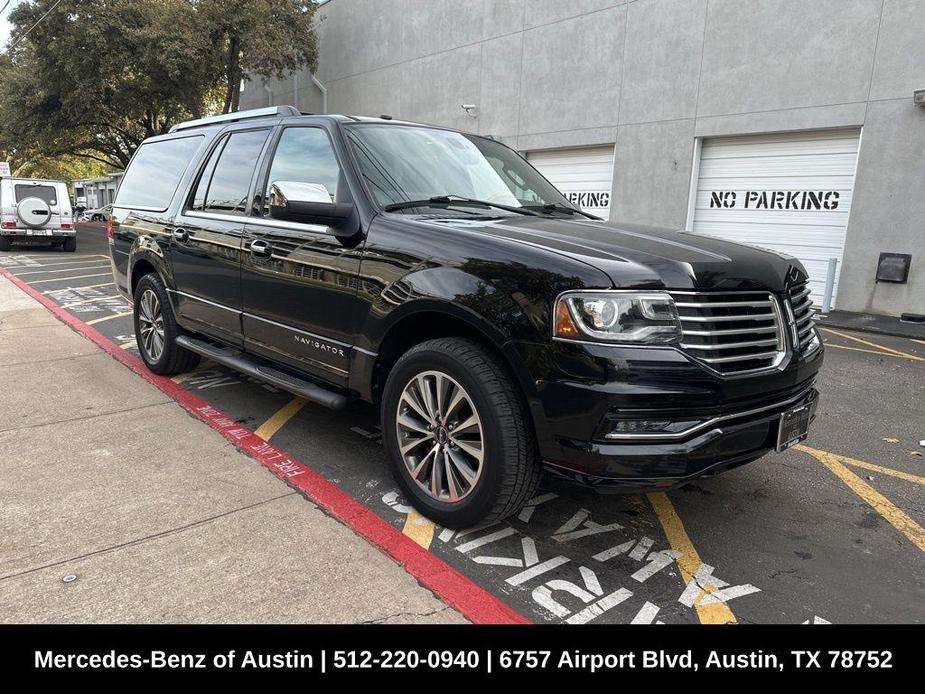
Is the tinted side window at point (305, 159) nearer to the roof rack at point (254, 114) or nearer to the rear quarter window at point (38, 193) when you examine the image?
the roof rack at point (254, 114)

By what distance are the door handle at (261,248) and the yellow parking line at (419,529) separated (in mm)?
1812

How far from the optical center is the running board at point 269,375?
142 inches

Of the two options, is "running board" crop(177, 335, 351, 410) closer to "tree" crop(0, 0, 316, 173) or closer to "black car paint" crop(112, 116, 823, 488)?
"black car paint" crop(112, 116, 823, 488)

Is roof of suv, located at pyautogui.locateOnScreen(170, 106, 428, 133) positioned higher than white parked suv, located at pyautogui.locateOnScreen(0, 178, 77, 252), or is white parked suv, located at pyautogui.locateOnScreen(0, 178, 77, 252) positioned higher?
roof of suv, located at pyautogui.locateOnScreen(170, 106, 428, 133)

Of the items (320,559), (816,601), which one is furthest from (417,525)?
(816,601)

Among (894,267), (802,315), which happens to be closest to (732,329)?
(802,315)

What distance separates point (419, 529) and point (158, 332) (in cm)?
358

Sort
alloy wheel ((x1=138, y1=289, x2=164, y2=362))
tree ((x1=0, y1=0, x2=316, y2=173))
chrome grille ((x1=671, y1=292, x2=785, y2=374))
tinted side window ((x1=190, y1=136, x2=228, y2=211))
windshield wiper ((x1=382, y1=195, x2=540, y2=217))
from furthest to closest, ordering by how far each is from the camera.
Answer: tree ((x1=0, y1=0, x2=316, y2=173))
alloy wheel ((x1=138, y1=289, x2=164, y2=362))
tinted side window ((x1=190, y1=136, x2=228, y2=211))
windshield wiper ((x1=382, y1=195, x2=540, y2=217))
chrome grille ((x1=671, y1=292, x2=785, y2=374))

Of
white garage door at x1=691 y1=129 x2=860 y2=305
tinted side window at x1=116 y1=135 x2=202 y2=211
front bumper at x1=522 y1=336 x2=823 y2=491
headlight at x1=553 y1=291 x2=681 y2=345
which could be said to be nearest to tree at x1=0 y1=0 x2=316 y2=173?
white garage door at x1=691 y1=129 x2=860 y2=305

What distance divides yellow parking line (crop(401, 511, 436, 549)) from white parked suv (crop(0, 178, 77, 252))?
19.8 metres

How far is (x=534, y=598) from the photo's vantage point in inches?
102

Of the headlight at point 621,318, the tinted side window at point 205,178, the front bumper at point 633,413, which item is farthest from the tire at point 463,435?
the tinted side window at point 205,178

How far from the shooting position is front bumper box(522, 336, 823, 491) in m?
2.43

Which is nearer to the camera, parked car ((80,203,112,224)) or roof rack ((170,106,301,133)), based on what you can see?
roof rack ((170,106,301,133))
